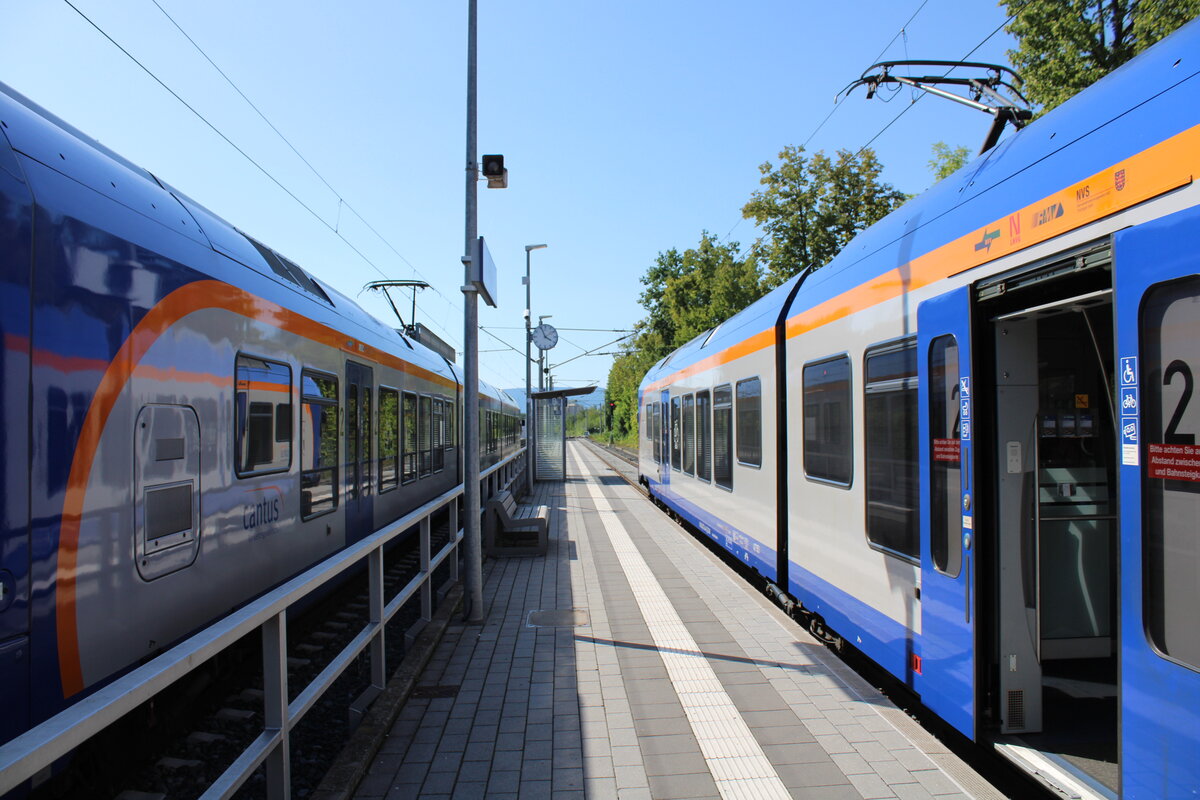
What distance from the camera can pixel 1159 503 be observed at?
2.43m

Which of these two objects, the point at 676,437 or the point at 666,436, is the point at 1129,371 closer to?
the point at 676,437

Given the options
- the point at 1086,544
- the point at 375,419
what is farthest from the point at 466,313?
the point at 1086,544

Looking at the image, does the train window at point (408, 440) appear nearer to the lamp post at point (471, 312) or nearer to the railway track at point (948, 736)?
the lamp post at point (471, 312)

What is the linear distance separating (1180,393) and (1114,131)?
1.09 m

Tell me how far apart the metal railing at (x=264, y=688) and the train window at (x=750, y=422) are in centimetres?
344

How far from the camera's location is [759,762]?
3.74 metres

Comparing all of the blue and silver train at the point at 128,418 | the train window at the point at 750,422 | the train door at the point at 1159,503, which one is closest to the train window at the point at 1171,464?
the train door at the point at 1159,503

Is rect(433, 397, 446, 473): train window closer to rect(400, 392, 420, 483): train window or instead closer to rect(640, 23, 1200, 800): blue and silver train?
rect(400, 392, 420, 483): train window

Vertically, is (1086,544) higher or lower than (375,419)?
lower

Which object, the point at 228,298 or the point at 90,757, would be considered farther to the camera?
the point at 228,298

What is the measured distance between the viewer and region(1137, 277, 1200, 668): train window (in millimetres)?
2326

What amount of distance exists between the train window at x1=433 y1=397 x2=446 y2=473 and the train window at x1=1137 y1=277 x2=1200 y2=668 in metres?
10.9

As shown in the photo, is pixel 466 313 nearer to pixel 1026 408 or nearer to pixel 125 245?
pixel 125 245

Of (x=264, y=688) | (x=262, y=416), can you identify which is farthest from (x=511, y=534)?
→ (x=264, y=688)
